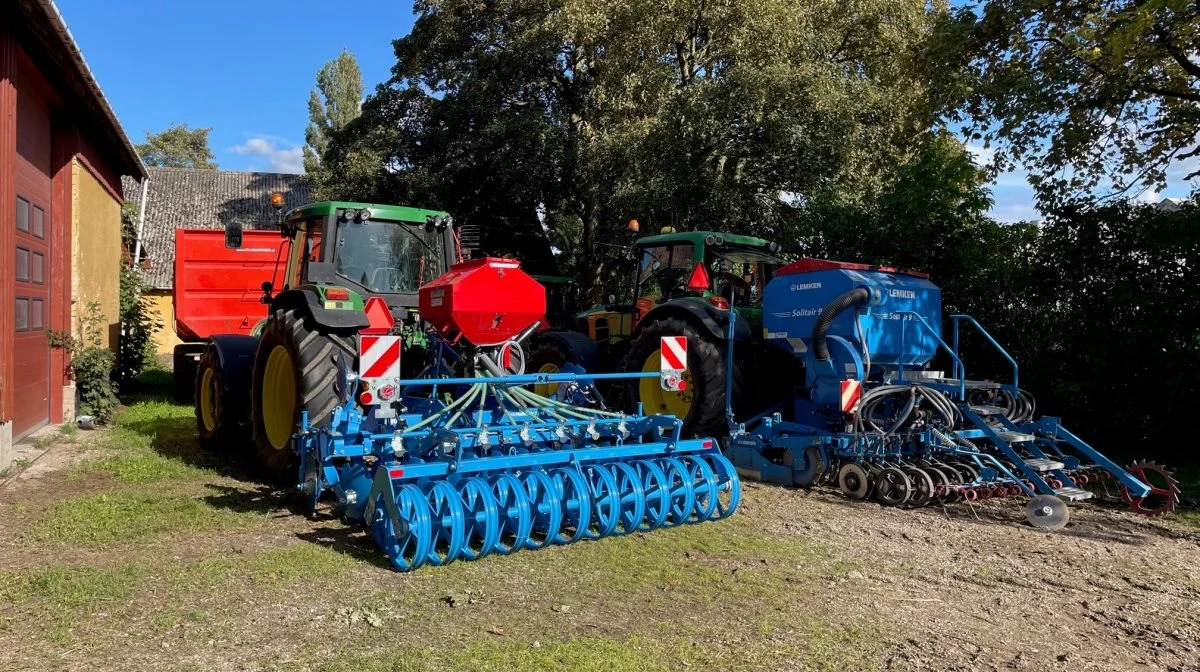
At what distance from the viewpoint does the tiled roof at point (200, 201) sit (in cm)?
2462

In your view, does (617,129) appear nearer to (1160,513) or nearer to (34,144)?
(34,144)

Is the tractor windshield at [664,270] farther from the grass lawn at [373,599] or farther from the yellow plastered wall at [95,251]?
the yellow plastered wall at [95,251]

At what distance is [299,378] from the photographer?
5633 mm

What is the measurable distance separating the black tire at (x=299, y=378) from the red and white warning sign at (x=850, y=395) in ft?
11.8

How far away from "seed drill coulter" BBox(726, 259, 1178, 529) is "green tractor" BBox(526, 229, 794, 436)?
273mm

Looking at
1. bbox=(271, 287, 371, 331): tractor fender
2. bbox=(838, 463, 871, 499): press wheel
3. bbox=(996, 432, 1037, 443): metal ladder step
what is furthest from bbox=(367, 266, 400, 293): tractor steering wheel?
bbox=(996, 432, 1037, 443): metal ladder step

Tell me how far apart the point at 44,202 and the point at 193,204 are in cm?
1991

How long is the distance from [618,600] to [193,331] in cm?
962

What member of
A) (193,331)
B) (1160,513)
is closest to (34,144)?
(193,331)

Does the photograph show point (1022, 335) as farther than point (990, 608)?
Yes

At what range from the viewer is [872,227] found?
1054 cm

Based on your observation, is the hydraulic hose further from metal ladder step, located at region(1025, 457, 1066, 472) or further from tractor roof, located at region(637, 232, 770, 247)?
tractor roof, located at region(637, 232, 770, 247)

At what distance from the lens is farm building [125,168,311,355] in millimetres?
23500

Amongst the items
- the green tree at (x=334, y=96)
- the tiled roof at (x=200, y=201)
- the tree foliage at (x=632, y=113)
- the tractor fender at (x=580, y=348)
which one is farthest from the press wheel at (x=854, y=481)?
the green tree at (x=334, y=96)
